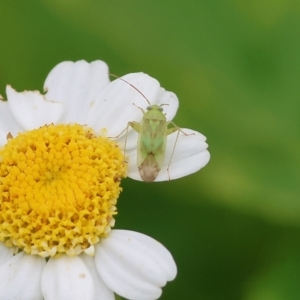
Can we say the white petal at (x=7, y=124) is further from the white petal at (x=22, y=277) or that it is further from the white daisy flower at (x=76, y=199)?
the white petal at (x=22, y=277)

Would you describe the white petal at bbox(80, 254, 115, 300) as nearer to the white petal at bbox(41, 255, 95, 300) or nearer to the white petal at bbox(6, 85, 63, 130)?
the white petal at bbox(41, 255, 95, 300)

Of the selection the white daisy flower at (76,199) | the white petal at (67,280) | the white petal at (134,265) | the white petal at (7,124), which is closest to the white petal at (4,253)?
the white daisy flower at (76,199)

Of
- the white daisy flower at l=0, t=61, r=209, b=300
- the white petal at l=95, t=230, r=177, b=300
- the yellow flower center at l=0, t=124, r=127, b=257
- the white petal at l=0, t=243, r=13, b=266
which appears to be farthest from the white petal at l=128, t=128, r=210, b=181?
the white petal at l=0, t=243, r=13, b=266

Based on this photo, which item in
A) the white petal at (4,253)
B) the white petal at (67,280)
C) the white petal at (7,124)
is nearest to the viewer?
the white petal at (67,280)

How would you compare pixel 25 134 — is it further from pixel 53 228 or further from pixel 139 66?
pixel 139 66

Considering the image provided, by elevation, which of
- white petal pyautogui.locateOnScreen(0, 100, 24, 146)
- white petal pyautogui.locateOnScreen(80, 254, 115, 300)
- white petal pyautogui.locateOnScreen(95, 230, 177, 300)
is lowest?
white petal pyautogui.locateOnScreen(80, 254, 115, 300)

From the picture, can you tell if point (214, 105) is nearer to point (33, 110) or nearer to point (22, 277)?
point (33, 110)

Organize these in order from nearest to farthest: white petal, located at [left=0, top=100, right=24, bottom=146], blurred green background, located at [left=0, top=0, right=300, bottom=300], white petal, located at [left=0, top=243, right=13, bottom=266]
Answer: white petal, located at [left=0, top=243, right=13, bottom=266], white petal, located at [left=0, top=100, right=24, bottom=146], blurred green background, located at [left=0, top=0, right=300, bottom=300]
